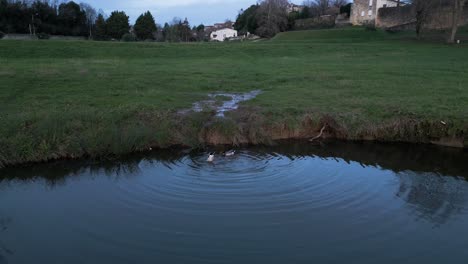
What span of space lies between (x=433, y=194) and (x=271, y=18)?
7164cm

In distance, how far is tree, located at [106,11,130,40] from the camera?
7825 centimetres

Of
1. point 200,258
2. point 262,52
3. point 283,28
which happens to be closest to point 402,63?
point 262,52

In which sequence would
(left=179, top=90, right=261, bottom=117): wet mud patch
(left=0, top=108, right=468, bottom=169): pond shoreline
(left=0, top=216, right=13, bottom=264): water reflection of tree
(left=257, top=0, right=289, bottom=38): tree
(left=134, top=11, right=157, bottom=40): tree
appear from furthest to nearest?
(left=134, top=11, right=157, bottom=40): tree, (left=257, top=0, right=289, bottom=38): tree, (left=179, top=90, right=261, bottom=117): wet mud patch, (left=0, top=108, right=468, bottom=169): pond shoreline, (left=0, top=216, right=13, bottom=264): water reflection of tree

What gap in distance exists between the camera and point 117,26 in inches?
3103

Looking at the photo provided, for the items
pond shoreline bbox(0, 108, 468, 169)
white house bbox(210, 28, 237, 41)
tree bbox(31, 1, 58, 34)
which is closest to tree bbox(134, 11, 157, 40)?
tree bbox(31, 1, 58, 34)

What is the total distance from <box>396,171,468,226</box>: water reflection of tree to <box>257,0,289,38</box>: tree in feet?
224

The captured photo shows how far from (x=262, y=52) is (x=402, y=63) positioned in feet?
42.3

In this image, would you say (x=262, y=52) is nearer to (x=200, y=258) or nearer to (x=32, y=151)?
(x=32, y=151)

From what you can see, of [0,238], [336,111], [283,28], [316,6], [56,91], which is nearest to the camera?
[0,238]

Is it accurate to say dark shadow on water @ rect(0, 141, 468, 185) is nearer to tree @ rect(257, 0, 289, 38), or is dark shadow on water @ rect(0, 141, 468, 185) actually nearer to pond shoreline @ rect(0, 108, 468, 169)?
pond shoreline @ rect(0, 108, 468, 169)

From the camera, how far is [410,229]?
784cm

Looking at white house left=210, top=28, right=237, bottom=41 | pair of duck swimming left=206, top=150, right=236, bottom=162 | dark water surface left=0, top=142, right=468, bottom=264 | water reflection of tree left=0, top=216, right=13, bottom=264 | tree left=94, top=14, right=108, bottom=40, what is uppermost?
white house left=210, top=28, right=237, bottom=41

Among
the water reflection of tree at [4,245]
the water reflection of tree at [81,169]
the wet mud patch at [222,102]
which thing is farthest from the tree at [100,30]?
the water reflection of tree at [4,245]

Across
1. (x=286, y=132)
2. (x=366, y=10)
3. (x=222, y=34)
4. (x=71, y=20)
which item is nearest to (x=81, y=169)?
(x=286, y=132)
